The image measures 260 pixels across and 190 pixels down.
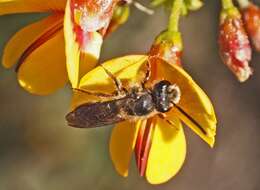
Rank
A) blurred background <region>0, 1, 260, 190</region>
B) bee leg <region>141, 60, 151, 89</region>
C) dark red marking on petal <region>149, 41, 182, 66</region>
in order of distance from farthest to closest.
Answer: blurred background <region>0, 1, 260, 190</region>
dark red marking on petal <region>149, 41, 182, 66</region>
bee leg <region>141, 60, 151, 89</region>

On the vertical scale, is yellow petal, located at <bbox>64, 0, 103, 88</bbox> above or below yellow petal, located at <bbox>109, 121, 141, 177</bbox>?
above

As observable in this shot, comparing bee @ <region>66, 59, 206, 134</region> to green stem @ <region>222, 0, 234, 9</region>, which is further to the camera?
green stem @ <region>222, 0, 234, 9</region>

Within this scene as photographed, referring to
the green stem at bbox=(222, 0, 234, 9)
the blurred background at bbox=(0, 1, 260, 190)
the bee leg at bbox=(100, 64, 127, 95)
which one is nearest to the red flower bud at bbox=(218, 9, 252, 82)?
the green stem at bbox=(222, 0, 234, 9)

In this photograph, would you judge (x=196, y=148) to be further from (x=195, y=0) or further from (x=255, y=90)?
(x=195, y=0)

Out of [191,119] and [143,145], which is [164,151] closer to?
[143,145]

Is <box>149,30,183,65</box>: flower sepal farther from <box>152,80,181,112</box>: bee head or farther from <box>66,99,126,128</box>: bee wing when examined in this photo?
<box>66,99,126,128</box>: bee wing

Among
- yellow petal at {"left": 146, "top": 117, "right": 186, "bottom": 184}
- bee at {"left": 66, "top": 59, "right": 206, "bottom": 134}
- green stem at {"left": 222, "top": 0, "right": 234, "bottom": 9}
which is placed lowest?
yellow petal at {"left": 146, "top": 117, "right": 186, "bottom": 184}

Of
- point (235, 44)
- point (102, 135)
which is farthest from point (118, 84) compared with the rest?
point (102, 135)

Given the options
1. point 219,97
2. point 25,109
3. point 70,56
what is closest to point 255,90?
point 219,97
